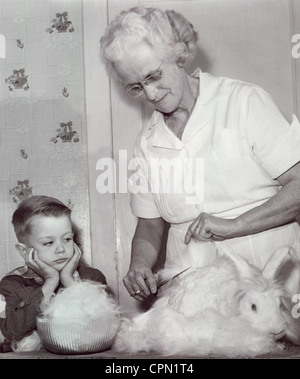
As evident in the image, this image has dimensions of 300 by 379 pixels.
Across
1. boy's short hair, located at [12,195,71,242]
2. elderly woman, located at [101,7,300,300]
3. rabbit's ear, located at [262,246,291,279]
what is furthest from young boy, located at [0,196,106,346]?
rabbit's ear, located at [262,246,291,279]

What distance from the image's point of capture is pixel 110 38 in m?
1.21

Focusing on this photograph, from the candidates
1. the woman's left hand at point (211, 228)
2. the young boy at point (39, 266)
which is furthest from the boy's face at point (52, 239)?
the woman's left hand at point (211, 228)

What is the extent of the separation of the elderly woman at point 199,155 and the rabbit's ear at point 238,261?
0.01 metres

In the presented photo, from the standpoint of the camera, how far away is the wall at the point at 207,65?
1.25 metres

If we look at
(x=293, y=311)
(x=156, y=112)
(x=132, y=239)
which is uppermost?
(x=156, y=112)

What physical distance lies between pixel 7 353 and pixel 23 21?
2.25 ft

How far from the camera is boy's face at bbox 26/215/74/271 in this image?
3.98ft

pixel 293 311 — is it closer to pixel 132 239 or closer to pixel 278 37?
pixel 132 239

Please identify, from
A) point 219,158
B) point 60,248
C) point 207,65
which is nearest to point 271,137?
point 219,158

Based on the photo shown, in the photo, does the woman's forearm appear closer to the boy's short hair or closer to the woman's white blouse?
the woman's white blouse

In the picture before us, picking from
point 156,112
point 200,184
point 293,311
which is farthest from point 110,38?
point 293,311

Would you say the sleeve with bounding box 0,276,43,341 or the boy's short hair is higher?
the boy's short hair

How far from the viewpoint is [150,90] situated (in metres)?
1.20

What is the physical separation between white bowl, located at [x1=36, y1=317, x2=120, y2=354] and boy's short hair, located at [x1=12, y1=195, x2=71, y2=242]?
19 centimetres
